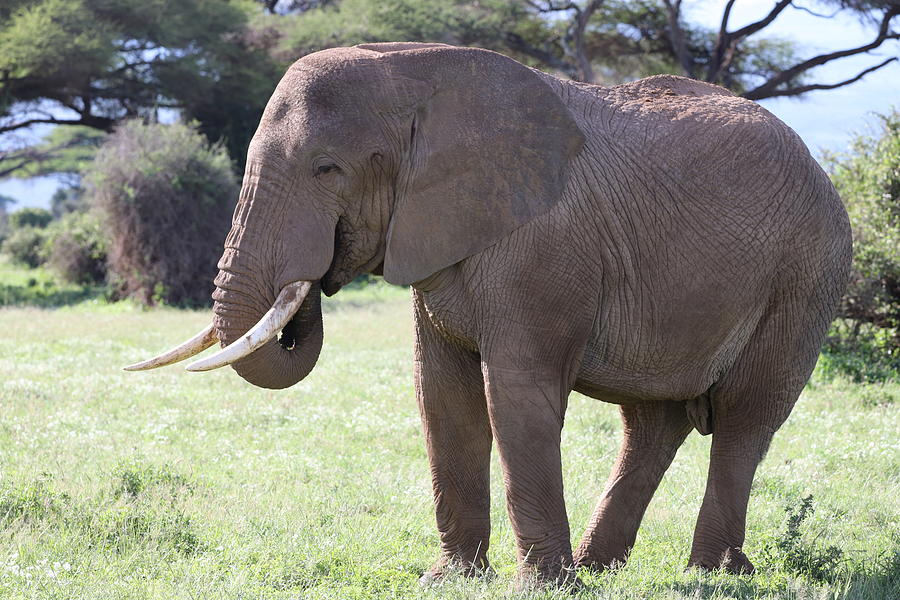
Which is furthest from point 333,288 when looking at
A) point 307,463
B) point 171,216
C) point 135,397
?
point 171,216

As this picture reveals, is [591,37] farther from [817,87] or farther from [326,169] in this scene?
[326,169]

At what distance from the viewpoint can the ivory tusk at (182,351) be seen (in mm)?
4598

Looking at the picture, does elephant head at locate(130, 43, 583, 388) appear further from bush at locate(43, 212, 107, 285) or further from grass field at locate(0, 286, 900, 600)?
bush at locate(43, 212, 107, 285)

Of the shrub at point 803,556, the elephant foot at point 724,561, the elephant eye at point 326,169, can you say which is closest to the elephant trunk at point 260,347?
the elephant eye at point 326,169

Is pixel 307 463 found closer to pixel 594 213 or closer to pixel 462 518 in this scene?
pixel 462 518

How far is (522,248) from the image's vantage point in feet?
15.3

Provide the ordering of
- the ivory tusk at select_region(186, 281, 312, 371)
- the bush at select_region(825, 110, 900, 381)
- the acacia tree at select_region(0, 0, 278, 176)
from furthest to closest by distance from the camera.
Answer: the acacia tree at select_region(0, 0, 278, 176) → the bush at select_region(825, 110, 900, 381) → the ivory tusk at select_region(186, 281, 312, 371)

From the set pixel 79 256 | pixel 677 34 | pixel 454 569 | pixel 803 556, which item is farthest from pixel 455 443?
pixel 677 34

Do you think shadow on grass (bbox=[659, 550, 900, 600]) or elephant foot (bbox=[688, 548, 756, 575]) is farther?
elephant foot (bbox=[688, 548, 756, 575])

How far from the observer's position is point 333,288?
4.79 metres

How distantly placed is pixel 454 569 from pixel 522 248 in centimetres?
170

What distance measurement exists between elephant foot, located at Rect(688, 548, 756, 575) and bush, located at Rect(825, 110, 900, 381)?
7.43 metres

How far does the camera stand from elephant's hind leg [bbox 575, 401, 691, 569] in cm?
576

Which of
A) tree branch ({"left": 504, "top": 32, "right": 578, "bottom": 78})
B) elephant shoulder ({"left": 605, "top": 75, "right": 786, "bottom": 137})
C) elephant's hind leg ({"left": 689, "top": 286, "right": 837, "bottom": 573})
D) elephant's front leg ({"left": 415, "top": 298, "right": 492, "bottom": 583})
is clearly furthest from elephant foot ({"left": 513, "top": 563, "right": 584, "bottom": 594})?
tree branch ({"left": 504, "top": 32, "right": 578, "bottom": 78})
